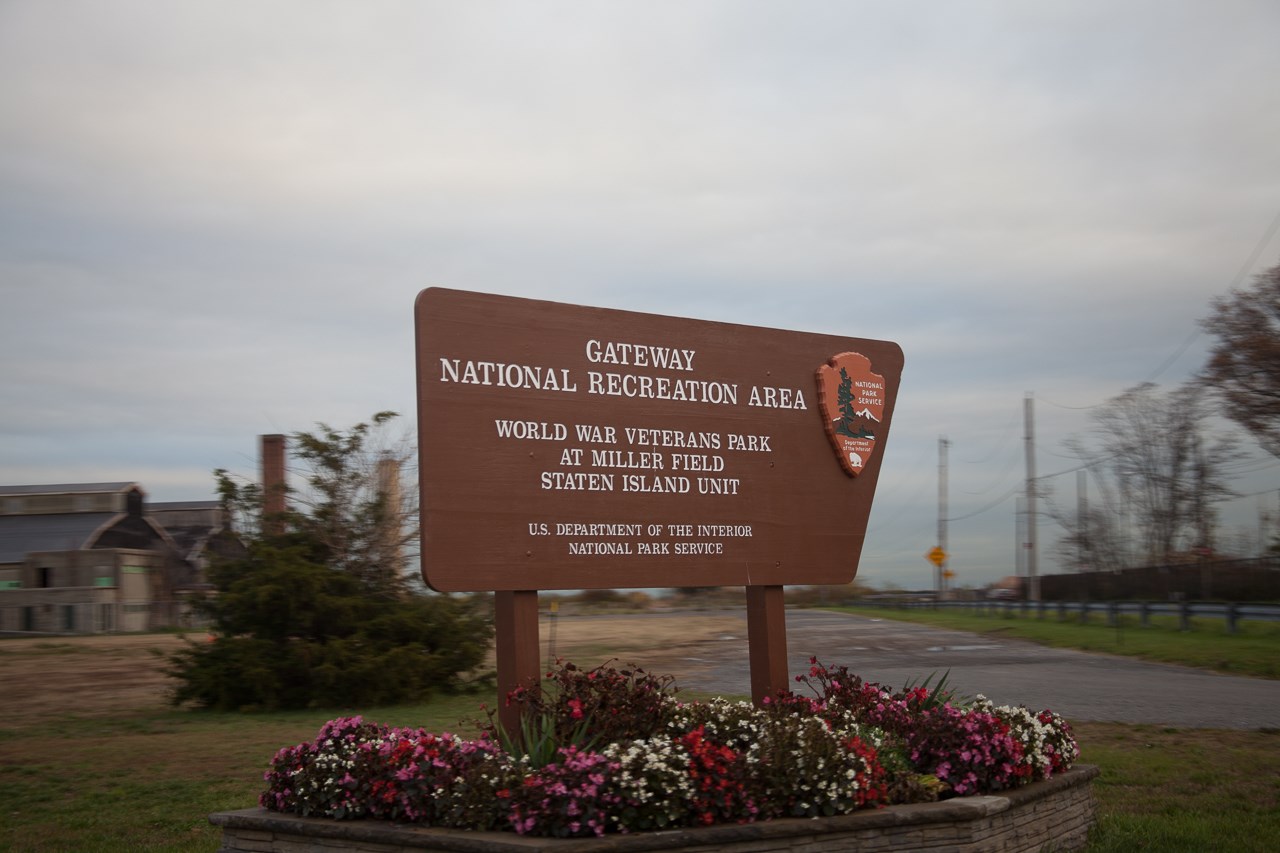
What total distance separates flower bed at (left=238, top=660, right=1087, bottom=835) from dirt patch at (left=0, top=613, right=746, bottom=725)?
21.5ft

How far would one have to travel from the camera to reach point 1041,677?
1852cm

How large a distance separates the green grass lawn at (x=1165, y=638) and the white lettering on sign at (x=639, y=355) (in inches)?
622

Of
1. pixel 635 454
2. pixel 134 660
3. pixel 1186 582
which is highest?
pixel 635 454

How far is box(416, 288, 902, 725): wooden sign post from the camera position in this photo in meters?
6.72

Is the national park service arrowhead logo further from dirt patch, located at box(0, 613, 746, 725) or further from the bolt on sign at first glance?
dirt patch, located at box(0, 613, 746, 725)

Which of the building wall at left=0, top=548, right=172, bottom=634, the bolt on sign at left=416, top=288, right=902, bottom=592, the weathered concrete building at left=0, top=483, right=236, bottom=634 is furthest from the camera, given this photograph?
the weathered concrete building at left=0, top=483, right=236, bottom=634

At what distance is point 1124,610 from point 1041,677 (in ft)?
46.4

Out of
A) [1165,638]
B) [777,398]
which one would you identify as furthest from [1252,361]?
[777,398]

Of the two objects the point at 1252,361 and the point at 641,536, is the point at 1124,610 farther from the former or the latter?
A: the point at 641,536

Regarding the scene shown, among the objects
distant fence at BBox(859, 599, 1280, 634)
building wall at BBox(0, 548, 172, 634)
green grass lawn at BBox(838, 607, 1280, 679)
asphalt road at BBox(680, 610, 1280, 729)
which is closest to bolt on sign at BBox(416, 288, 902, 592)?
asphalt road at BBox(680, 610, 1280, 729)

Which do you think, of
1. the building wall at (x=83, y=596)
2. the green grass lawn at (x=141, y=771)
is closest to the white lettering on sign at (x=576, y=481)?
the green grass lawn at (x=141, y=771)

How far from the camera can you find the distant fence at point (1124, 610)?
24.7 meters

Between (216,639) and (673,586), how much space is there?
11530 millimetres

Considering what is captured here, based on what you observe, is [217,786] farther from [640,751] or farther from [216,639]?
[216,639]
